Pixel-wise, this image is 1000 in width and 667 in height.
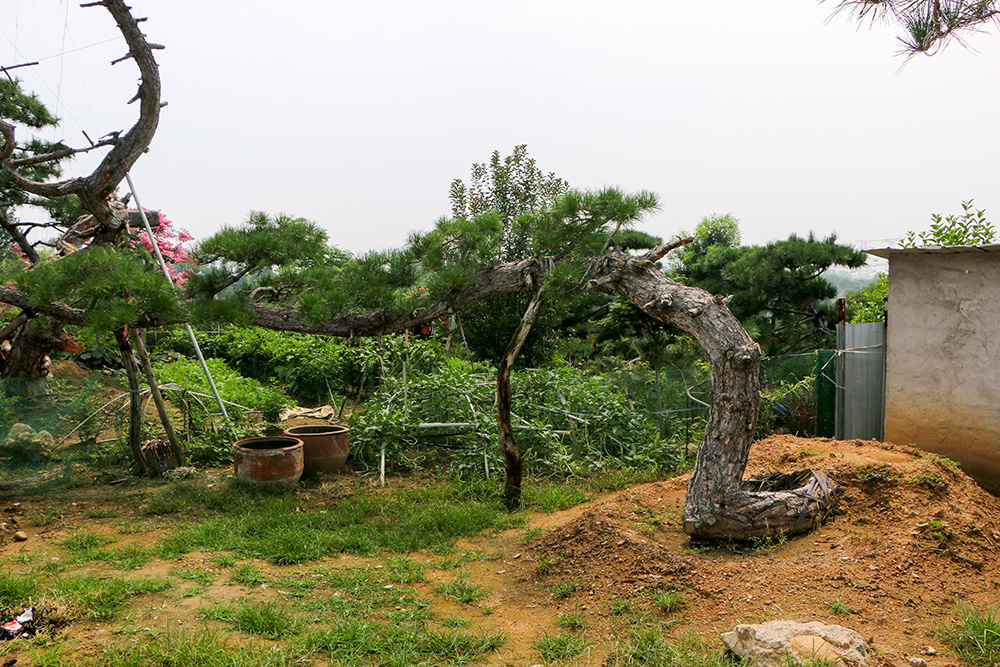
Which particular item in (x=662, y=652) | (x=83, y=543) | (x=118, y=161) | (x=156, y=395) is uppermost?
(x=118, y=161)

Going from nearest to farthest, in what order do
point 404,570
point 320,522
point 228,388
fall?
point 404,570
point 320,522
point 228,388

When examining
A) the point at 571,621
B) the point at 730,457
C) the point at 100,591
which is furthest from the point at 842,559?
the point at 100,591

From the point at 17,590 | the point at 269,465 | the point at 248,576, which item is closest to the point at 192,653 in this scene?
the point at 248,576

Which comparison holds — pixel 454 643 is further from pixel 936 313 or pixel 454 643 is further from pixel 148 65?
pixel 936 313

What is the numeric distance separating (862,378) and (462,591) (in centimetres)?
466

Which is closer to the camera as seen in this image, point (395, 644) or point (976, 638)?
point (976, 638)

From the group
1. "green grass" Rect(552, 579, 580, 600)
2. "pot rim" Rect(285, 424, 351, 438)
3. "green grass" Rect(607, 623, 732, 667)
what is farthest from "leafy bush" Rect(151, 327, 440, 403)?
"green grass" Rect(607, 623, 732, 667)

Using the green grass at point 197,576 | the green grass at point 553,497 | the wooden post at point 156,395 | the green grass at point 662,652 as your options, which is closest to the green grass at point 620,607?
the green grass at point 662,652

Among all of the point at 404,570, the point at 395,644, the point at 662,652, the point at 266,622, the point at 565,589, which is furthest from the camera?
the point at 404,570

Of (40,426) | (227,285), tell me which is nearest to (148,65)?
(227,285)

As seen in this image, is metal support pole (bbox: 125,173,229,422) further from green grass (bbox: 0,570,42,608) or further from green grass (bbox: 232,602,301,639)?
green grass (bbox: 232,602,301,639)

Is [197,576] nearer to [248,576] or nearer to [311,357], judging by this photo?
[248,576]

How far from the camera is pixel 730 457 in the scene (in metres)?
3.89

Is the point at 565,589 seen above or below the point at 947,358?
below
